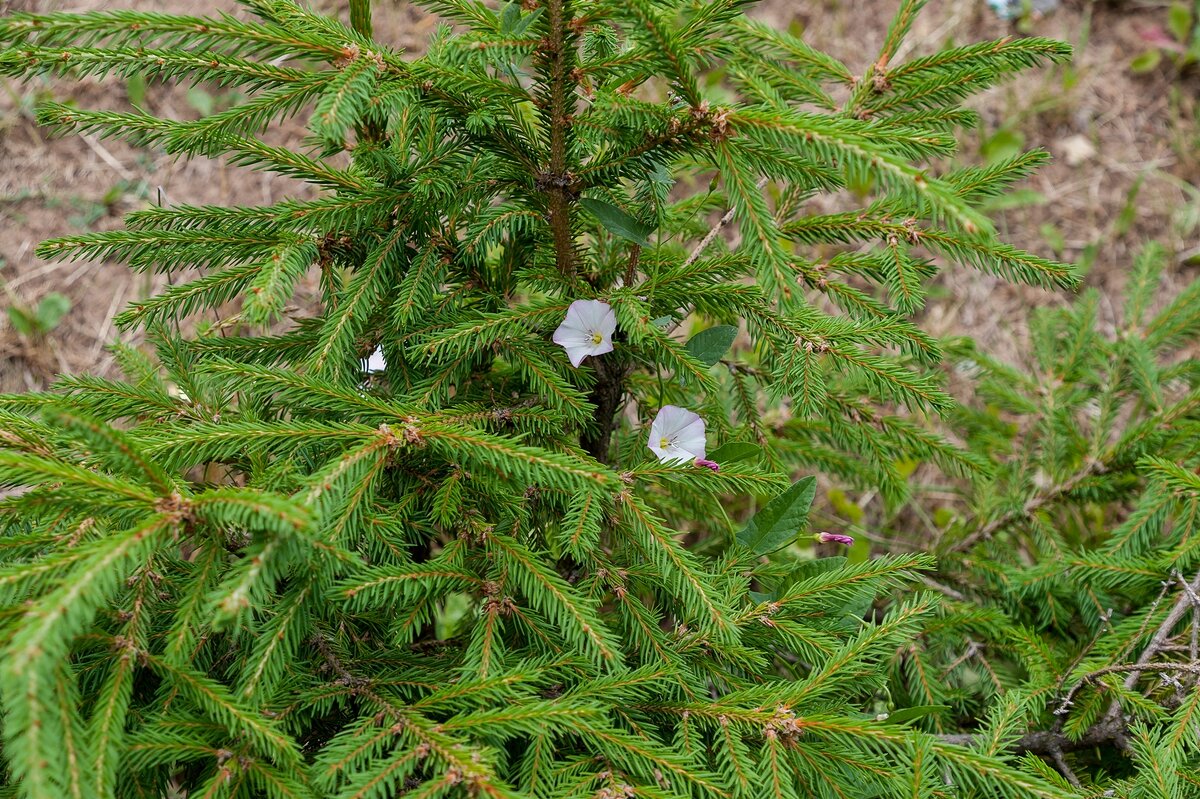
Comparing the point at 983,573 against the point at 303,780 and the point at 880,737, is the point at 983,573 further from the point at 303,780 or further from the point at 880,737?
the point at 303,780

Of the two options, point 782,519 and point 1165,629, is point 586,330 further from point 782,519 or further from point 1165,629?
point 1165,629

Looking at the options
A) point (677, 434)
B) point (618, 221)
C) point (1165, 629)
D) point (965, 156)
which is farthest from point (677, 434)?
point (965, 156)

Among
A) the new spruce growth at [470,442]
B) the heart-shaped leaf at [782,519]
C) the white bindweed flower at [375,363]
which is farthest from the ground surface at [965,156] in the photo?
the heart-shaped leaf at [782,519]

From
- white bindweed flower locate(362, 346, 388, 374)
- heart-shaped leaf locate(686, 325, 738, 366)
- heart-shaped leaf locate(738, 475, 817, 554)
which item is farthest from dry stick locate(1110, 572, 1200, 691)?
white bindweed flower locate(362, 346, 388, 374)

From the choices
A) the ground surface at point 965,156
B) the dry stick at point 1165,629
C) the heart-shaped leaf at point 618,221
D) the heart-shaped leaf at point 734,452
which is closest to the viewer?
the heart-shaped leaf at point 618,221

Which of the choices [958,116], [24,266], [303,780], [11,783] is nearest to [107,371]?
[24,266]

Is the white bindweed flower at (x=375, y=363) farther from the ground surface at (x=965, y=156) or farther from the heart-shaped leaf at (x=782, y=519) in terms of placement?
the ground surface at (x=965, y=156)
